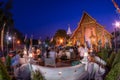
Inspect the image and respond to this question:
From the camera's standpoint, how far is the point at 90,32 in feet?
145

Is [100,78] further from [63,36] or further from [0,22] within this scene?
[63,36]

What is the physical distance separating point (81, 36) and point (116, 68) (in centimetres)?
3538

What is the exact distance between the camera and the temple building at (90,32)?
41156 mm

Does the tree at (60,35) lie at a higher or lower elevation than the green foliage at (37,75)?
higher

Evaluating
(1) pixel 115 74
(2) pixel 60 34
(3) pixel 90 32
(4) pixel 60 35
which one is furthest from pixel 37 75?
(2) pixel 60 34

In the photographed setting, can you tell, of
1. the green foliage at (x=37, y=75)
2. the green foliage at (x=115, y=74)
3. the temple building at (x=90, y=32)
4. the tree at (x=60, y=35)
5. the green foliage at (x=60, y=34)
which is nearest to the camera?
the green foliage at (x=115, y=74)

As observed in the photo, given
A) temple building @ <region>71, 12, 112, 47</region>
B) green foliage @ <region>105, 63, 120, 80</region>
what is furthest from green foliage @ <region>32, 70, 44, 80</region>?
temple building @ <region>71, 12, 112, 47</region>

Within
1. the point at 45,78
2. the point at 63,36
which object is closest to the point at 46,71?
the point at 45,78

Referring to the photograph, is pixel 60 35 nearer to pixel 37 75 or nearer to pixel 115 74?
pixel 37 75

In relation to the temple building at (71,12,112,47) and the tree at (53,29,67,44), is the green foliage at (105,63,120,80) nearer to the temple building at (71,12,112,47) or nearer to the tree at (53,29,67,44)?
the temple building at (71,12,112,47)

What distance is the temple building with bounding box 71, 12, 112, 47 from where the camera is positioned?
41156 mm

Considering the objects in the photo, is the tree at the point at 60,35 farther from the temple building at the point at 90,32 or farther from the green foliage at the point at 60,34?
the temple building at the point at 90,32

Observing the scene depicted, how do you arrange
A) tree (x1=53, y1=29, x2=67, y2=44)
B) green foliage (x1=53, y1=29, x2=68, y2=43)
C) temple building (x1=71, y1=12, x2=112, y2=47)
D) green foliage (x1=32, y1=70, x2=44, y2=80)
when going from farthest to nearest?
green foliage (x1=53, y1=29, x2=68, y2=43) < tree (x1=53, y1=29, x2=67, y2=44) < temple building (x1=71, y1=12, x2=112, y2=47) < green foliage (x1=32, y1=70, x2=44, y2=80)

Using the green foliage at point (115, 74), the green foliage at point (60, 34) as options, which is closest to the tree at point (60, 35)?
the green foliage at point (60, 34)
